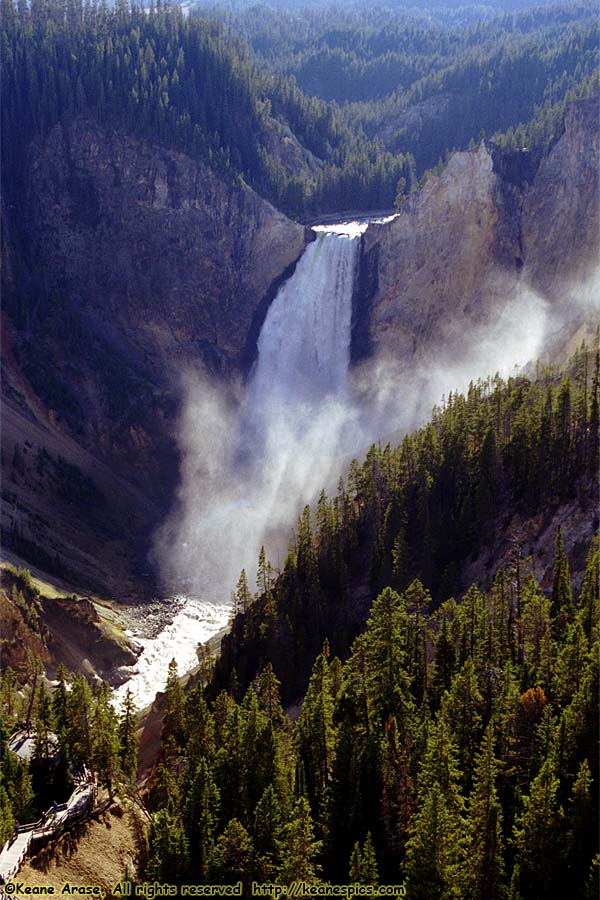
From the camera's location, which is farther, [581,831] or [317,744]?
[317,744]

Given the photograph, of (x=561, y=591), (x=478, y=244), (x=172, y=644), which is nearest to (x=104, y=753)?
(x=561, y=591)

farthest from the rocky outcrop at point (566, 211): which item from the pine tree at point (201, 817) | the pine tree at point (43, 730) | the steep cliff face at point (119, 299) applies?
the pine tree at point (201, 817)

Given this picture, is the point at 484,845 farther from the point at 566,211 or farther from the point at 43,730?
the point at 566,211

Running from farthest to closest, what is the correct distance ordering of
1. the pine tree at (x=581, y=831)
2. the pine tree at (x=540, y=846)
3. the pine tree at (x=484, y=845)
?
the pine tree at (x=581, y=831), the pine tree at (x=540, y=846), the pine tree at (x=484, y=845)

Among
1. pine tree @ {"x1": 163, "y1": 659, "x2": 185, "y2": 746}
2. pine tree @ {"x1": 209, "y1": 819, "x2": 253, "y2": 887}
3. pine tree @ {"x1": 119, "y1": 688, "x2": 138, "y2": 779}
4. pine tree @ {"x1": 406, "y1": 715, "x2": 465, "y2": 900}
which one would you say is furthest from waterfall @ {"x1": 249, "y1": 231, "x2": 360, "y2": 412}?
pine tree @ {"x1": 406, "y1": 715, "x2": 465, "y2": 900}

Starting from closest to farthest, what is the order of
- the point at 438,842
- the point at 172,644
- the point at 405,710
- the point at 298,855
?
the point at 438,842, the point at 298,855, the point at 405,710, the point at 172,644

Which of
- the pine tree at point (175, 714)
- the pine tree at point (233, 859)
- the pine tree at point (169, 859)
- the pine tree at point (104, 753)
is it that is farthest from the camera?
the pine tree at point (175, 714)

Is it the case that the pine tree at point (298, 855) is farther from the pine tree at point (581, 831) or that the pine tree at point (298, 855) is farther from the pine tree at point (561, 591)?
the pine tree at point (561, 591)
